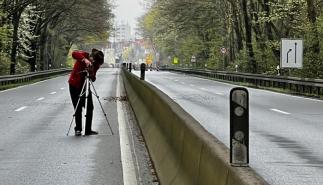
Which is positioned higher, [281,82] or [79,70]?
[79,70]

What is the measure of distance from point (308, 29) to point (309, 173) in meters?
25.8

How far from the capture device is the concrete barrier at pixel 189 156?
4448 mm

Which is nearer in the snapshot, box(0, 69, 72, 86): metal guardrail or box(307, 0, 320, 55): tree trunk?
box(307, 0, 320, 55): tree trunk

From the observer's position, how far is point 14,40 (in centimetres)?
4706

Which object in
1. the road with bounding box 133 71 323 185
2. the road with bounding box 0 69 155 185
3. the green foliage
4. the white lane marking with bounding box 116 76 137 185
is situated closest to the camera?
the white lane marking with bounding box 116 76 137 185

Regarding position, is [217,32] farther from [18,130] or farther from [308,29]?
[18,130]

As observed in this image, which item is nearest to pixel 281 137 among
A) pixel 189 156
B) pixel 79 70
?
pixel 79 70

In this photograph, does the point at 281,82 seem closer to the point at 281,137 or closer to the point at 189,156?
the point at 281,137

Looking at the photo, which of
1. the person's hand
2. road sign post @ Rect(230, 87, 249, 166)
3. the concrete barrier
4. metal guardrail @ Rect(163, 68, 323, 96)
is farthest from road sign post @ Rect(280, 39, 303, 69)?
road sign post @ Rect(230, 87, 249, 166)

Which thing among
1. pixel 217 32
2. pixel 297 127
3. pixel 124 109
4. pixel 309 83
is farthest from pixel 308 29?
pixel 217 32

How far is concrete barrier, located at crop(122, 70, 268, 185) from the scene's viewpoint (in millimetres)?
4448

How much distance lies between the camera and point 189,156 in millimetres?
5965

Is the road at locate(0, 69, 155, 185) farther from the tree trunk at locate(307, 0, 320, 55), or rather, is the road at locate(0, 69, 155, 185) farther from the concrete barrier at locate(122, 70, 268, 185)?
the tree trunk at locate(307, 0, 320, 55)

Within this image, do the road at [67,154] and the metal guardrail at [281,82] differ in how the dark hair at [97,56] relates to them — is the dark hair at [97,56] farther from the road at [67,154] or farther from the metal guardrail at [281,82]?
the metal guardrail at [281,82]
